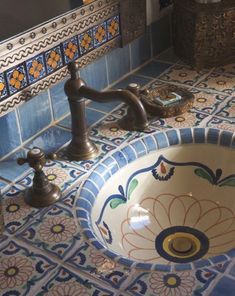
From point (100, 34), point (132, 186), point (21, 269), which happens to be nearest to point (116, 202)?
point (132, 186)

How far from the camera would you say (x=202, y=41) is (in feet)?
4.40

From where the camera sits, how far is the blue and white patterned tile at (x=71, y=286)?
77 centimetres

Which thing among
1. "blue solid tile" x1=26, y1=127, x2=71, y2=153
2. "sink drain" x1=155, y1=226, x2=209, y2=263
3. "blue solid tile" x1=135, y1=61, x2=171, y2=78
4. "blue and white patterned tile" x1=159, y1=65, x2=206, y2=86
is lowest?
"sink drain" x1=155, y1=226, x2=209, y2=263

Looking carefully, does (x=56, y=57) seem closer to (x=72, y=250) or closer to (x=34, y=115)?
(x=34, y=115)

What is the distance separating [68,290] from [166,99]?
571 mm

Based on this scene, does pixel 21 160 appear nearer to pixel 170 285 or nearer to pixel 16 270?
pixel 16 270

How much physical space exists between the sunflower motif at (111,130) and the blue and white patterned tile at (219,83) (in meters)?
0.26

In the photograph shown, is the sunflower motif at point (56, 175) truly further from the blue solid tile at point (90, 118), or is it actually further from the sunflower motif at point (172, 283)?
the sunflower motif at point (172, 283)

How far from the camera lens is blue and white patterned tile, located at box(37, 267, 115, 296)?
77 cm

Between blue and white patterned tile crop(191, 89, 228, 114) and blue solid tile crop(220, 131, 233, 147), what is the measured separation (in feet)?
0.32

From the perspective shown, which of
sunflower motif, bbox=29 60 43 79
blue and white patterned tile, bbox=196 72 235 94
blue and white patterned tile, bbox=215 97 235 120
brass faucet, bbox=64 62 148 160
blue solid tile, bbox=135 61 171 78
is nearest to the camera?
brass faucet, bbox=64 62 148 160

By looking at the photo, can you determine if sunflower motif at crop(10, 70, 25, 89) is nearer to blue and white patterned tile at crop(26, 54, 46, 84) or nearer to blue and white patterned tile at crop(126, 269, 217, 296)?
blue and white patterned tile at crop(26, 54, 46, 84)

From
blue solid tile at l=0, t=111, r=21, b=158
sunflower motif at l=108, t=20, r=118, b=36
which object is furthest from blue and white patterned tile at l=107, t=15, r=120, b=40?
blue solid tile at l=0, t=111, r=21, b=158

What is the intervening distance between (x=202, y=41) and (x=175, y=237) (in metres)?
0.53
